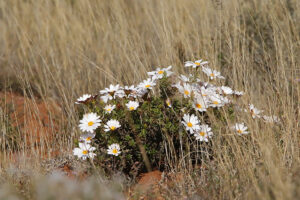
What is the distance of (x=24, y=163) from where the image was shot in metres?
2.46

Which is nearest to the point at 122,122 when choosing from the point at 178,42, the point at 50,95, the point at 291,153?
the point at 291,153

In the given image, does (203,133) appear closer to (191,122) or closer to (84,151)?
(191,122)

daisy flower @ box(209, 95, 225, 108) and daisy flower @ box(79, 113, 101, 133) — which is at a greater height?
daisy flower @ box(209, 95, 225, 108)

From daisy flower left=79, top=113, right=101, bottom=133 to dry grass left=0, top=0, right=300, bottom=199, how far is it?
1.75 feet

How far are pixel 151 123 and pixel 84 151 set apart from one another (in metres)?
0.47

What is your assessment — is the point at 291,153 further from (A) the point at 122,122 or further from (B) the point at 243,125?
(A) the point at 122,122

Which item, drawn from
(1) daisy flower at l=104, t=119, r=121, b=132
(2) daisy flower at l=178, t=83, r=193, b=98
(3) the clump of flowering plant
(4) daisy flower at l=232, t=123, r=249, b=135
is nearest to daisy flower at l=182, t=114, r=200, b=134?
(3) the clump of flowering plant

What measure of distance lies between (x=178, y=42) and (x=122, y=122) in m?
1.37

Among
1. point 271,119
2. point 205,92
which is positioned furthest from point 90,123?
point 271,119

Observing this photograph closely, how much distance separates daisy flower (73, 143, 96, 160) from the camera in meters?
2.28

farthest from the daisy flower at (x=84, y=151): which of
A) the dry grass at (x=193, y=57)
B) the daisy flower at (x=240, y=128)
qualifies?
the daisy flower at (x=240, y=128)

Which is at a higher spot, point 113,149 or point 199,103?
point 199,103

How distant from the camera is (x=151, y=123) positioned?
2.43 m

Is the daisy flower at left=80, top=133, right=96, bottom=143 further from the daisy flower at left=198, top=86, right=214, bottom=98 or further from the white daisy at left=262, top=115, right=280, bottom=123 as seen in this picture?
the white daisy at left=262, top=115, right=280, bottom=123
